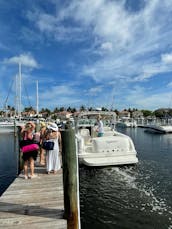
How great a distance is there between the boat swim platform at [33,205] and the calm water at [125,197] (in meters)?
2.21

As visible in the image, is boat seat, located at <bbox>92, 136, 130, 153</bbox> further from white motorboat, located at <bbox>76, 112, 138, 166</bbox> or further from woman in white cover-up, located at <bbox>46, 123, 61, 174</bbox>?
woman in white cover-up, located at <bbox>46, 123, 61, 174</bbox>

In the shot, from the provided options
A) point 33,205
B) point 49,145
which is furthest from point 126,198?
point 33,205

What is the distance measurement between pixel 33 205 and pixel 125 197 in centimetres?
515

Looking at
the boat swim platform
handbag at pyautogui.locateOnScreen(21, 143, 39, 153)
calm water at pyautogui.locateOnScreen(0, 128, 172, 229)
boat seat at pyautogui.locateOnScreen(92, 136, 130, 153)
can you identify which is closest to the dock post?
the boat swim platform

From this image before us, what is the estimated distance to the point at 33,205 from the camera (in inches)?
192

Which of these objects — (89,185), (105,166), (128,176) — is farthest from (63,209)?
(105,166)

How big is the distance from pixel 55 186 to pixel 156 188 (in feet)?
19.3

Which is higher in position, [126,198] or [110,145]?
[110,145]

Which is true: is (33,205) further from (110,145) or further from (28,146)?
(110,145)

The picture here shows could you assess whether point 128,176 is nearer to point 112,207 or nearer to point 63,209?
point 112,207

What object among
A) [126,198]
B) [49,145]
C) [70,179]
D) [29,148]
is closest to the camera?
[70,179]

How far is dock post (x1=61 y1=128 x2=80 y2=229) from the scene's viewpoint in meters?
4.39

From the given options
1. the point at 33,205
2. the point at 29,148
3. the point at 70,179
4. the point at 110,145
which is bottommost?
the point at 33,205

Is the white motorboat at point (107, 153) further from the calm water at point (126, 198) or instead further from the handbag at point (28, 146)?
the handbag at point (28, 146)
